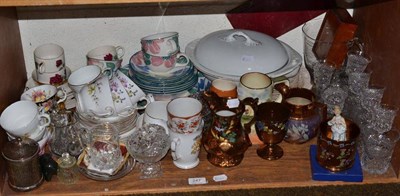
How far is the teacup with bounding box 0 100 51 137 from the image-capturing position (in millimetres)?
1324

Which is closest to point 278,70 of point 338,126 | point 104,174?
point 338,126

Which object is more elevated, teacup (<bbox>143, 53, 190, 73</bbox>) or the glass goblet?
teacup (<bbox>143, 53, 190, 73</bbox>)

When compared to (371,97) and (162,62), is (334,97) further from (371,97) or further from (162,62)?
(162,62)

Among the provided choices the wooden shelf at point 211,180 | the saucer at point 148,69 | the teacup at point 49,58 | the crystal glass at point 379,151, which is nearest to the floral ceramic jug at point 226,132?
the wooden shelf at point 211,180

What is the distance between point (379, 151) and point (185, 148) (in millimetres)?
401

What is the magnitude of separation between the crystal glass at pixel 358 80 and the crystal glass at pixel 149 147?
0.42 m

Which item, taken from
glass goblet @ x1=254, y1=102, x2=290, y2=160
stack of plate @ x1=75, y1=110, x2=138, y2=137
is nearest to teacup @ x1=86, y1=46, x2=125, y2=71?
stack of plate @ x1=75, y1=110, x2=138, y2=137

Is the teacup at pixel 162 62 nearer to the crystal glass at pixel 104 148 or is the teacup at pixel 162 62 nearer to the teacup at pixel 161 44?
the teacup at pixel 161 44

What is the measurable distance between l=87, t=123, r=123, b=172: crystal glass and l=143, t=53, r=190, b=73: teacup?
18 centimetres

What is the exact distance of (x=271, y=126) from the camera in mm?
1334

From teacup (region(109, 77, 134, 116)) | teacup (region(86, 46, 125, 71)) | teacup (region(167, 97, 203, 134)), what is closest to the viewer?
teacup (region(167, 97, 203, 134))

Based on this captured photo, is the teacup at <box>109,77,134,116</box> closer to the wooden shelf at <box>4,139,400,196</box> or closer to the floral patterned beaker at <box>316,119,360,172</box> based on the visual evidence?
the wooden shelf at <box>4,139,400,196</box>

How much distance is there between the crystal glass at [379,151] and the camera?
1.33 meters

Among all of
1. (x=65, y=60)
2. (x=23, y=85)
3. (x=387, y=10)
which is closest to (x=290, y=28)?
(x=387, y=10)
